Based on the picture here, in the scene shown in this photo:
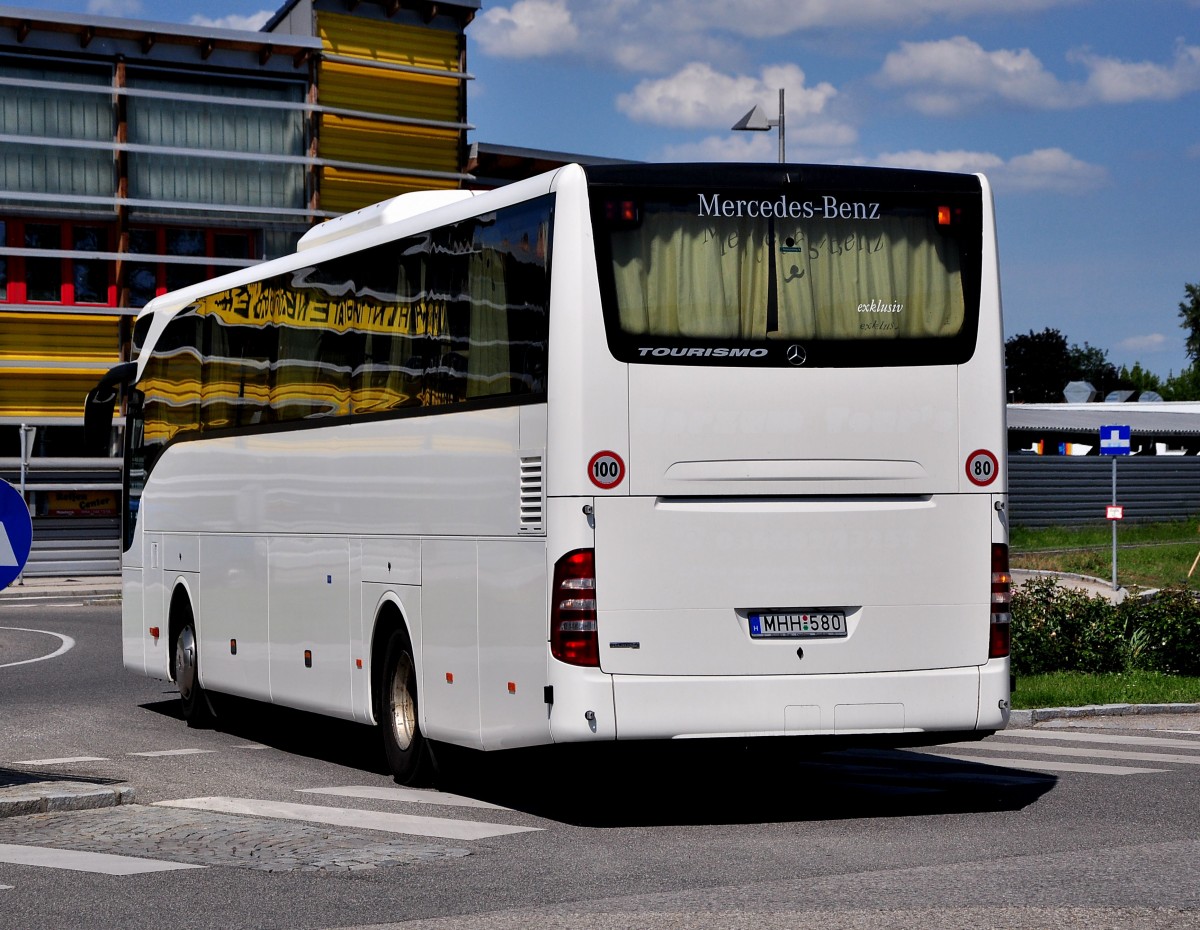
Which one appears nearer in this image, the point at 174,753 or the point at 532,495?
the point at 532,495

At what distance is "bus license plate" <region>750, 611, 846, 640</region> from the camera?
35.3 feet

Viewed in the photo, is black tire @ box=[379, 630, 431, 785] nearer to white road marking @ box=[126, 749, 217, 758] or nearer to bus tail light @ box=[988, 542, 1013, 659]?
white road marking @ box=[126, 749, 217, 758]

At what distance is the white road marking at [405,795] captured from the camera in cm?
1178

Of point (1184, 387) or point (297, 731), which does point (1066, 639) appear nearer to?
point (297, 731)

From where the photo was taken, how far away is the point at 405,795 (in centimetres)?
1220

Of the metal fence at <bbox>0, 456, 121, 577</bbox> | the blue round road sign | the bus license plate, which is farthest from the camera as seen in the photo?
the metal fence at <bbox>0, 456, 121, 577</bbox>

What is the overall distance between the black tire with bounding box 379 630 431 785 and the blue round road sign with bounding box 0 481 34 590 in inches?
95.4

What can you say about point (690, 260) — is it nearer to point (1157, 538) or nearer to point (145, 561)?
point (145, 561)

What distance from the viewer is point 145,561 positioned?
18469 mm

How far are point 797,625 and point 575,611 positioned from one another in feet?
3.99

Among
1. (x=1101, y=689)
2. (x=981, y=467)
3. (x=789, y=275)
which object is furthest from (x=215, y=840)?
(x=1101, y=689)

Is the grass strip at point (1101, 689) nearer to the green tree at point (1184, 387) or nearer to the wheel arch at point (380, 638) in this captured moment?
the wheel arch at point (380, 638)

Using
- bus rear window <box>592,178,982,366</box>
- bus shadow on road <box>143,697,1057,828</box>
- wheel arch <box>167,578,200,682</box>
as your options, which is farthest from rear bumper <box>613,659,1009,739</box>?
wheel arch <box>167,578,200,682</box>

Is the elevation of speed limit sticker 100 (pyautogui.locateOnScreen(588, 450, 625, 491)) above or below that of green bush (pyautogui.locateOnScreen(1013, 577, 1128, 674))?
above
